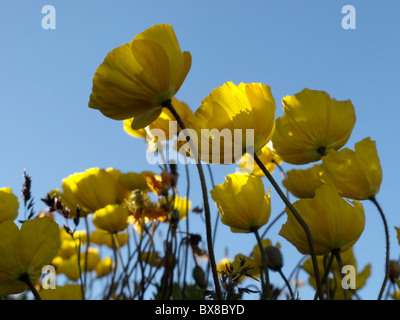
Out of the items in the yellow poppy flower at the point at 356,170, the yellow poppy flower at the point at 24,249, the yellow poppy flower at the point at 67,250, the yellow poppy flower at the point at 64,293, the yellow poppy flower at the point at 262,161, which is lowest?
the yellow poppy flower at the point at 64,293

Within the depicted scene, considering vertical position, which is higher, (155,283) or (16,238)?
(16,238)

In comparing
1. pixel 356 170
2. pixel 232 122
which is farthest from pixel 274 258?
pixel 232 122

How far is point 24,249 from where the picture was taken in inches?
28.9

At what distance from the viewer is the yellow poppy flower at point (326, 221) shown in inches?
32.9

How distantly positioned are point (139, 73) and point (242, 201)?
1.32 feet

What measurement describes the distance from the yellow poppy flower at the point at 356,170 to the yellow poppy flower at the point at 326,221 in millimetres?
76

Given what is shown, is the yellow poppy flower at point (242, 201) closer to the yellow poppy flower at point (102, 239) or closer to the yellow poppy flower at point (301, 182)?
the yellow poppy flower at point (301, 182)

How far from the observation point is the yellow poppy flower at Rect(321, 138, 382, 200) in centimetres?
92

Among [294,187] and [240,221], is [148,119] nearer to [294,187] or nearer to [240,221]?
[240,221]

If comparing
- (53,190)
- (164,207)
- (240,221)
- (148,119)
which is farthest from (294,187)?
(53,190)

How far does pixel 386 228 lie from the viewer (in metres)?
0.92

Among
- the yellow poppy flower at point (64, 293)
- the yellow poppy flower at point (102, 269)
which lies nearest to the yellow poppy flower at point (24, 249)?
the yellow poppy flower at point (64, 293)

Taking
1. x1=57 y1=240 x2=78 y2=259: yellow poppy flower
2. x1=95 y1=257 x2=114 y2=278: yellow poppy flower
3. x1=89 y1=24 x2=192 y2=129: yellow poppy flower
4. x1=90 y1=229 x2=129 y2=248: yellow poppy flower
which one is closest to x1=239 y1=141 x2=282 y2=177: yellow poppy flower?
x1=89 y1=24 x2=192 y2=129: yellow poppy flower
